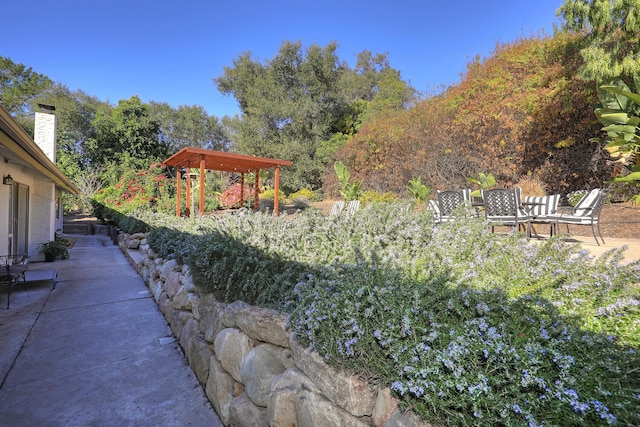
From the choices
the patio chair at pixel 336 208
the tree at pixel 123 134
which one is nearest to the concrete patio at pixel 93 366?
the patio chair at pixel 336 208

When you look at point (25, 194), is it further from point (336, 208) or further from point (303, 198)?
point (303, 198)

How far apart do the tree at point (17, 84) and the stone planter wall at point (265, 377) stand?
24028mm

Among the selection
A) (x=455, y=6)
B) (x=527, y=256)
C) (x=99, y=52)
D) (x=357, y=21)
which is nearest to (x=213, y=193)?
(x=99, y=52)

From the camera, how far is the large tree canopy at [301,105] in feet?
62.2

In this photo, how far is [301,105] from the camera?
1939cm

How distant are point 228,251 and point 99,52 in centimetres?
1588

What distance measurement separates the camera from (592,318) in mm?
1327

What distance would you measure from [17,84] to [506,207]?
86.6 feet

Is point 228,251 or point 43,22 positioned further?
point 43,22

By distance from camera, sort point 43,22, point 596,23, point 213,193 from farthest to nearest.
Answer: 1. point 213,193
2. point 43,22
3. point 596,23

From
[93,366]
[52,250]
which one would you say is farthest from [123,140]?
[93,366]

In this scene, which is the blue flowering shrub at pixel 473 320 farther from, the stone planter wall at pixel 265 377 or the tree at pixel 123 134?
the tree at pixel 123 134

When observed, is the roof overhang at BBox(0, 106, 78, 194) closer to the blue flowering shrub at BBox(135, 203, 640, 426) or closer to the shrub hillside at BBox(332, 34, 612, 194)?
the blue flowering shrub at BBox(135, 203, 640, 426)

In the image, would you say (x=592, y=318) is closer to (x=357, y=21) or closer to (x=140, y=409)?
(x=140, y=409)
